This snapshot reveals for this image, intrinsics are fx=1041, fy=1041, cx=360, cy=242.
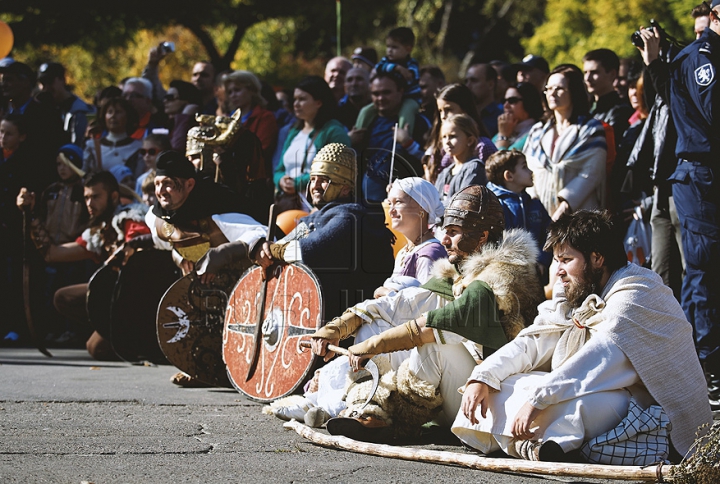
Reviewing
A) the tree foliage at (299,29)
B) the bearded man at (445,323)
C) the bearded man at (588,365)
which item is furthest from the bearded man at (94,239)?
the tree foliage at (299,29)

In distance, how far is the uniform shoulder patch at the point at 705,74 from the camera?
5.86 meters

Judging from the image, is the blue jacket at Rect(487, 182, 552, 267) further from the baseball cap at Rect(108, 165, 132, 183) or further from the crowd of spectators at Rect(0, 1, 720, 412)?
the baseball cap at Rect(108, 165, 132, 183)

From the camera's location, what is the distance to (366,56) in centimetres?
1088

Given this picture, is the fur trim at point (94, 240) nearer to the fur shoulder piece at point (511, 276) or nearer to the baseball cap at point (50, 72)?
the baseball cap at point (50, 72)

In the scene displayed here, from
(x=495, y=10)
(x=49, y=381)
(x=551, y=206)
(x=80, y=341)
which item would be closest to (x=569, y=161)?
(x=551, y=206)

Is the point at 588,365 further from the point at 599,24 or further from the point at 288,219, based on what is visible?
the point at 599,24

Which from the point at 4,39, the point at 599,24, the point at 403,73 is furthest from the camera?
the point at 599,24

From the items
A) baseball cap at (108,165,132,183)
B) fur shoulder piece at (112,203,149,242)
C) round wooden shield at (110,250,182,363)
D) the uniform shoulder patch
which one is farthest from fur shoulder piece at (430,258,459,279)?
baseball cap at (108,165,132,183)

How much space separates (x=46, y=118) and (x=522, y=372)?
24.2ft

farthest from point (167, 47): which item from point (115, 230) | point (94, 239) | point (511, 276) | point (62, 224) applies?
point (511, 276)

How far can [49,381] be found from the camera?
7.02 metres

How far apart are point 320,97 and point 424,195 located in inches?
116

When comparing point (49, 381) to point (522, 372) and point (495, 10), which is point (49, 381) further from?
point (495, 10)

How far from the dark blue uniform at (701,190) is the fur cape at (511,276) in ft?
4.71
